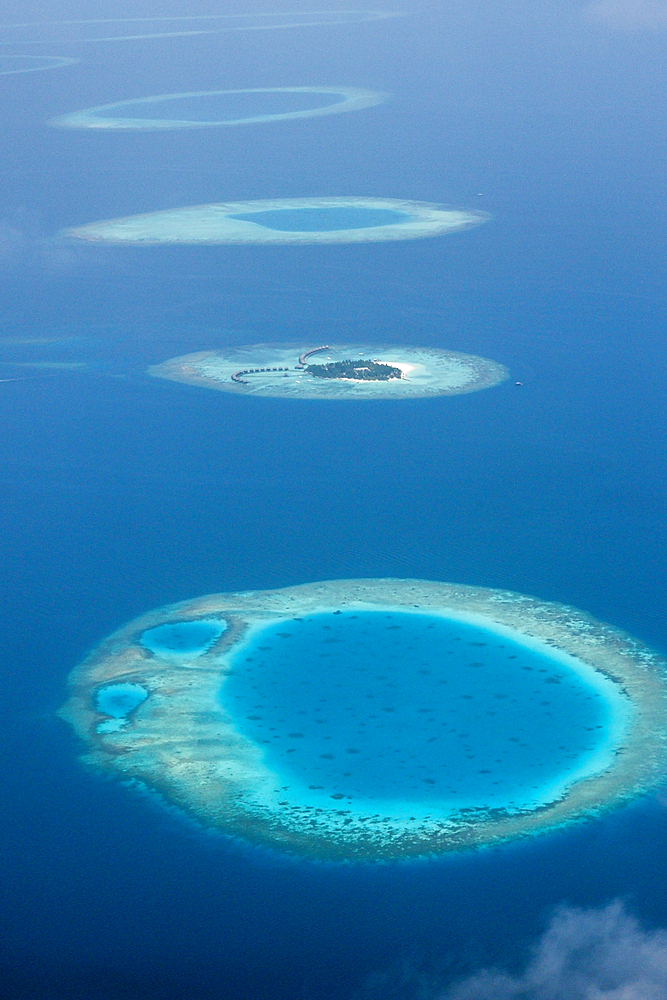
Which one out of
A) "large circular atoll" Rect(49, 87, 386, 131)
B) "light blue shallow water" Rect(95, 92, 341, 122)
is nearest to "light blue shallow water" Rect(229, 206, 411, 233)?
"large circular atoll" Rect(49, 87, 386, 131)

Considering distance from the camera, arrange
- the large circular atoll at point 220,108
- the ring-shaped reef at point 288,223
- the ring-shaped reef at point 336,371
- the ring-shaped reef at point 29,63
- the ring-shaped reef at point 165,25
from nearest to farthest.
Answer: the ring-shaped reef at point 336,371 → the ring-shaped reef at point 288,223 → the large circular atoll at point 220,108 → the ring-shaped reef at point 29,63 → the ring-shaped reef at point 165,25

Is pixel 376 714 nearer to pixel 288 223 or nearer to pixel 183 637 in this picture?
pixel 183 637

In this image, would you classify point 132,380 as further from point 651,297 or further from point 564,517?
point 651,297

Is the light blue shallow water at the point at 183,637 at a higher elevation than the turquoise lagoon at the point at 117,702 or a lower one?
higher

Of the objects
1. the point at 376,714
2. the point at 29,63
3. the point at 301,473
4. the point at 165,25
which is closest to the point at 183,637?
the point at 376,714

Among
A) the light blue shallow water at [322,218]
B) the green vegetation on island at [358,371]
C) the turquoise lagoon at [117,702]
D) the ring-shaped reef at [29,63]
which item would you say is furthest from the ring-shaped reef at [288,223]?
the ring-shaped reef at [29,63]

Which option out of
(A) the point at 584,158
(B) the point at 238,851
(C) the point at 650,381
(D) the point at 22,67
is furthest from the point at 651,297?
(D) the point at 22,67

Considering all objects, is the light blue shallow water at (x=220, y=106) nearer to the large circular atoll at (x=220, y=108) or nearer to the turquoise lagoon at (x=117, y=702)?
the large circular atoll at (x=220, y=108)
